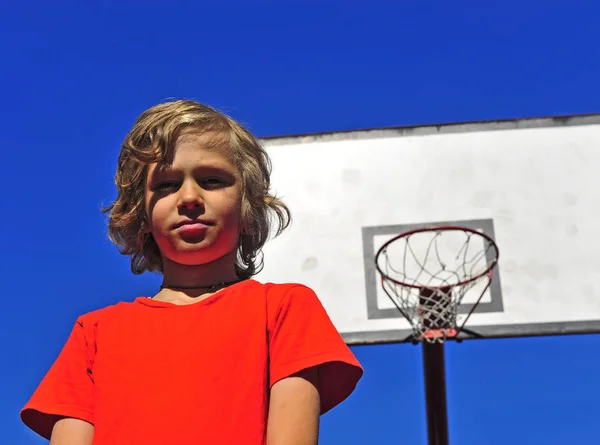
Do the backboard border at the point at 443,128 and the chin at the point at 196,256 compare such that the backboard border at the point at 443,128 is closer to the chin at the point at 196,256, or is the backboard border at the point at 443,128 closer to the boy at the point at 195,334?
the boy at the point at 195,334

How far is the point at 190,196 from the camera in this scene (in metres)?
1.67

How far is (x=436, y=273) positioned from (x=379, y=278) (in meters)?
0.38

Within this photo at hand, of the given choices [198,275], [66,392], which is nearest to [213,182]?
[198,275]

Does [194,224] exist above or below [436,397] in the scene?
above

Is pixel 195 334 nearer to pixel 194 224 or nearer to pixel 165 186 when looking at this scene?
pixel 194 224

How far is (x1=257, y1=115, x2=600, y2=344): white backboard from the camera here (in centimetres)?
498

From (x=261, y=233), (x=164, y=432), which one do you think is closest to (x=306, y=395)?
(x=164, y=432)

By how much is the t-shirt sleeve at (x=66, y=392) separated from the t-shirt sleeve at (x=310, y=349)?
40 cm

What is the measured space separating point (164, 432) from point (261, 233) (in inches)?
24.1

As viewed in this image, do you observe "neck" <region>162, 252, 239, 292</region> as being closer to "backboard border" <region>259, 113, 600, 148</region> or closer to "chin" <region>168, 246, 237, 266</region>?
"chin" <region>168, 246, 237, 266</region>

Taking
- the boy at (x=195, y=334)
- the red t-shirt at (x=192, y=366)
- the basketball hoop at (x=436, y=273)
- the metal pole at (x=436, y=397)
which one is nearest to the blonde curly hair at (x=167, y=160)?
the boy at (x=195, y=334)

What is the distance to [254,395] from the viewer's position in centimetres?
150

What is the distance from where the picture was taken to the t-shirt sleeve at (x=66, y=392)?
1.59 m

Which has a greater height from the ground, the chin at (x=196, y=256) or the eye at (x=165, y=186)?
the eye at (x=165, y=186)
